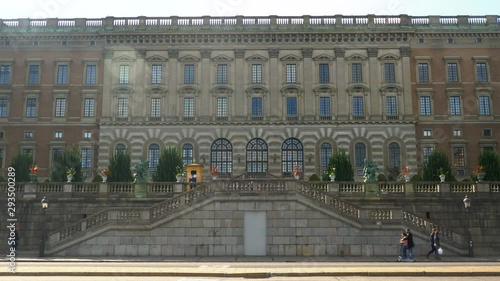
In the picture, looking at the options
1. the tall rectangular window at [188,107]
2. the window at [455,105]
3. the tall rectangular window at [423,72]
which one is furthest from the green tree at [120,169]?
the window at [455,105]

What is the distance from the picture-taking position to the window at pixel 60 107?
221 ft

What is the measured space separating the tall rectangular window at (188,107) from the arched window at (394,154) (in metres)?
24.3

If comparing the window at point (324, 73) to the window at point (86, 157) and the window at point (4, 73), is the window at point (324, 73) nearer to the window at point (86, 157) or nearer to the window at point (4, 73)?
the window at point (86, 157)

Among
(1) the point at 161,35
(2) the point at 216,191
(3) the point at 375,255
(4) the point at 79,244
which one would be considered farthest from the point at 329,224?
(1) the point at 161,35

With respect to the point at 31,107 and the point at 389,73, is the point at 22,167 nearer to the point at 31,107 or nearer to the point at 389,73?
the point at 31,107

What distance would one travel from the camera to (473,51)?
222 ft

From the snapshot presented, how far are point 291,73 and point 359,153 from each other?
42.4ft

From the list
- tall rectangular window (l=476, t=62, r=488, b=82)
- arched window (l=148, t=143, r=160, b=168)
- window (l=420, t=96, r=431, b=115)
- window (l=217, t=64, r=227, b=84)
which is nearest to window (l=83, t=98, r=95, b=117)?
arched window (l=148, t=143, r=160, b=168)

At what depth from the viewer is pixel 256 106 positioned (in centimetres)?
6731

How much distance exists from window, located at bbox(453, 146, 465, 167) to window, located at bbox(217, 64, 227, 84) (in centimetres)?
2893

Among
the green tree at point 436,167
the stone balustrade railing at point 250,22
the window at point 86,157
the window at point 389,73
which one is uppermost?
the stone balustrade railing at point 250,22

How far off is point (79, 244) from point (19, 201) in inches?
385

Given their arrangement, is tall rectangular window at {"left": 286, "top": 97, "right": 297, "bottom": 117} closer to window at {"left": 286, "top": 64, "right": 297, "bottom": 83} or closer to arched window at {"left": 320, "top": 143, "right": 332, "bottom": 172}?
window at {"left": 286, "top": 64, "right": 297, "bottom": 83}

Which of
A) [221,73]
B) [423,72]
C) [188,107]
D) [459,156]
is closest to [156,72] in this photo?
[188,107]
